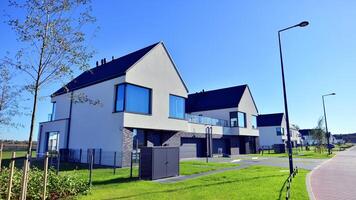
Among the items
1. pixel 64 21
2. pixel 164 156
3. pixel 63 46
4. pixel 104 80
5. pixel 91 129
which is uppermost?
pixel 104 80

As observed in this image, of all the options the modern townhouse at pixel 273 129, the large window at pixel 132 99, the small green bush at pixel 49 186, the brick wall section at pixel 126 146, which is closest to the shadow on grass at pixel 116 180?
the small green bush at pixel 49 186

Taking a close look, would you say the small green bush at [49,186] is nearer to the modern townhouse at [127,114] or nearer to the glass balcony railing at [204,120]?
the modern townhouse at [127,114]

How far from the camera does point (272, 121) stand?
6431cm

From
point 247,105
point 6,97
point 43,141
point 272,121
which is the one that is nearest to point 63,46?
point 6,97

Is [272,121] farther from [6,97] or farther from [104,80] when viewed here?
[6,97]

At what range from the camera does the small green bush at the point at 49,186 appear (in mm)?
7906

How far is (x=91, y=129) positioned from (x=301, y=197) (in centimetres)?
1776

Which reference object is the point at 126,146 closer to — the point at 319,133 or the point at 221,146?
the point at 221,146

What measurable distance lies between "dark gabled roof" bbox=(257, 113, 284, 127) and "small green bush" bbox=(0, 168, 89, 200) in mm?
59987

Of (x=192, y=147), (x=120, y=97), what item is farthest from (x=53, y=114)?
(x=192, y=147)

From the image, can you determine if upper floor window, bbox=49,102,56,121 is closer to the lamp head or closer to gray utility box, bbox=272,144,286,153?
the lamp head

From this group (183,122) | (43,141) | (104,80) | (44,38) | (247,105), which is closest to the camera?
(44,38)

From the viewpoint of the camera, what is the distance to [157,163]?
46.6 ft

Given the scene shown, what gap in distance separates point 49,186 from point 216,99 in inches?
1434
